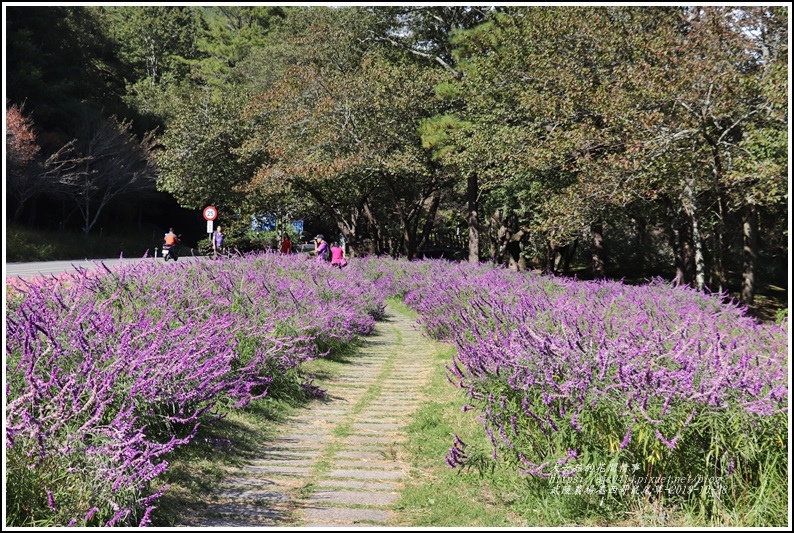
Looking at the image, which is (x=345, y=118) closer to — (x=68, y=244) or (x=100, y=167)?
(x=68, y=244)

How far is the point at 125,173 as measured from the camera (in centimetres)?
3866

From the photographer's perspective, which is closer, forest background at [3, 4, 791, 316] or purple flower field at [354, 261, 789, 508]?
purple flower field at [354, 261, 789, 508]

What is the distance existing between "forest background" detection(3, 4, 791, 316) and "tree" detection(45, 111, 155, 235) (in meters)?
0.17

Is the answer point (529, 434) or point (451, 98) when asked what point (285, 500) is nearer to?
point (529, 434)

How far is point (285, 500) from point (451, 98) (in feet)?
71.0

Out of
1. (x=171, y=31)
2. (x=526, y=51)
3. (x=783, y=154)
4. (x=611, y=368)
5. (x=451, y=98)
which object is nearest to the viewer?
(x=611, y=368)

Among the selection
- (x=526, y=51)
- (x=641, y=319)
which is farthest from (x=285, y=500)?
(x=526, y=51)

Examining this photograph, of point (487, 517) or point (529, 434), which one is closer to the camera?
point (487, 517)

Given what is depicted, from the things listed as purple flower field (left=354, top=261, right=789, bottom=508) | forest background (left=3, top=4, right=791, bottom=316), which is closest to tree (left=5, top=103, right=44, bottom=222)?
forest background (left=3, top=4, right=791, bottom=316)

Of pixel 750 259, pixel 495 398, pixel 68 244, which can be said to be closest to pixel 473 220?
pixel 750 259

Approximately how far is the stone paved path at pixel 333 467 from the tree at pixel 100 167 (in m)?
30.9

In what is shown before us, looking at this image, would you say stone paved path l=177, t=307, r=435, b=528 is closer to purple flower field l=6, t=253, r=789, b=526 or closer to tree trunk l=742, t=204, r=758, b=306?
purple flower field l=6, t=253, r=789, b=526

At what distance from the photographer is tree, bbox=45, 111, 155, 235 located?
34938mm

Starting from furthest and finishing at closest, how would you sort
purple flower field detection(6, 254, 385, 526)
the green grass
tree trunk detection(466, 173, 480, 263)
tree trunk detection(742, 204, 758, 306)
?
tree trunk detection(466, 173, 480, 263) < tree trunk detection(742, 204, 758, 306) < the green grass < purple flower field detection(6, 254, 385, 526)
